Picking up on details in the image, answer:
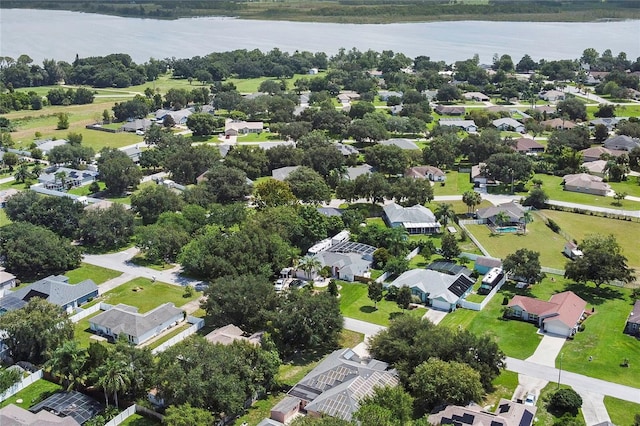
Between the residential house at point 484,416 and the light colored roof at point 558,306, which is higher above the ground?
the residential house at point 484,416

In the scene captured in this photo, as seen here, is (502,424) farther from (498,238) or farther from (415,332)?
(498,238)

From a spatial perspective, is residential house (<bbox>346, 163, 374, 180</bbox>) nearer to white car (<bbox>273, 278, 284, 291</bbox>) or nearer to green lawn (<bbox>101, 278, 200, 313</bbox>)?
white car (<bbox>273, 278, 284, 291</bbox>)

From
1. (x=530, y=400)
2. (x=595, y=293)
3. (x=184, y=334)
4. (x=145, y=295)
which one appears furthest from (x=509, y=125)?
(x=184, y=334)

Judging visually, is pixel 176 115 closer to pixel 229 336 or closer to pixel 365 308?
pixel 365 308

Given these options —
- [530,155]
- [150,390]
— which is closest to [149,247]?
[150,390]

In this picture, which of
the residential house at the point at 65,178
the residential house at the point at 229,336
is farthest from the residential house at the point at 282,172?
the residential house at the point at 229,336

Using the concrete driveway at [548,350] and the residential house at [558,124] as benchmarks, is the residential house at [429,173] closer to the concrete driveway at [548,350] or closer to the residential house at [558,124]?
the residential house at [558,124]

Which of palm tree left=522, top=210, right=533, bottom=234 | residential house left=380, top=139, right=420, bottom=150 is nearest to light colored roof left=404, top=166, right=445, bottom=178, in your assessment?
residential house left=380, top=139, right=420, bottom=150
